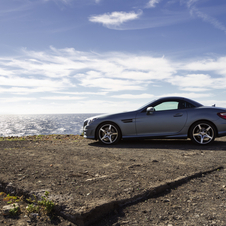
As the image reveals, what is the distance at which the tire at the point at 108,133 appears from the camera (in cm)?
702

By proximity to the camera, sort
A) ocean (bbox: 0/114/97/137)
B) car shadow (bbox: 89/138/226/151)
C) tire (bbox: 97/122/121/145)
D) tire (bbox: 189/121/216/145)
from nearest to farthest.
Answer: car shadow (bbox: 89/138/226/151) → tire (bbox: 189/121/216/145) → tire (bbox: 97/122/121/145) → ocean (bbox: 0/114/97/137)

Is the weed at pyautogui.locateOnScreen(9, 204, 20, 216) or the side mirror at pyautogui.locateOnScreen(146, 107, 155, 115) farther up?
the side mirror at pyautogui.locateOnScreen(146, 107, 155, 115)

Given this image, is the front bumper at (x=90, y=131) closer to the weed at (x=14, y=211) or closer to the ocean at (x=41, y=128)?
the weed at (x=14, y=211)

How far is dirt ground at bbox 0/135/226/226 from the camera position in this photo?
2.29 m

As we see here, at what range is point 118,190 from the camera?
279 cm

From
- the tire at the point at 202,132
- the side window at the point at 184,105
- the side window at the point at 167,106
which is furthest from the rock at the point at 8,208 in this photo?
the side window at the point at 184,105

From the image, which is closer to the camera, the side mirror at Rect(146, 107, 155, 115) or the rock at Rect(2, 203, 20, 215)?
the rock at Rect(2, 203, 20, 215)

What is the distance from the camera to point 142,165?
401 centimetres

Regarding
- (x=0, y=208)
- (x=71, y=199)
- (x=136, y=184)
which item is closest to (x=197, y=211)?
(x=136, y=184)

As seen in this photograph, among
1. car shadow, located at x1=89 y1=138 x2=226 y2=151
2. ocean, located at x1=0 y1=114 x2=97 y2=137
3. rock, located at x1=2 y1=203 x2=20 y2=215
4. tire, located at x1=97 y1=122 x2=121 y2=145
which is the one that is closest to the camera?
rock, located at x1=2 y1=203 x2=20 y2=215

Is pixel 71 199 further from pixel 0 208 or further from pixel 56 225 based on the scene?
pixel 0 208

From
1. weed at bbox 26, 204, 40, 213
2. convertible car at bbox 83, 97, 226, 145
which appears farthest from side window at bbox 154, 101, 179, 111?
weed at bbox 26, 204, 40, 213

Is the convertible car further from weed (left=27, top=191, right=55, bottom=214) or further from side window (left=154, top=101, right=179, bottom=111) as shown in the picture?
weed (left=27, top=191, right=55, bottom=214)

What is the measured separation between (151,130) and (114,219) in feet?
15.9
